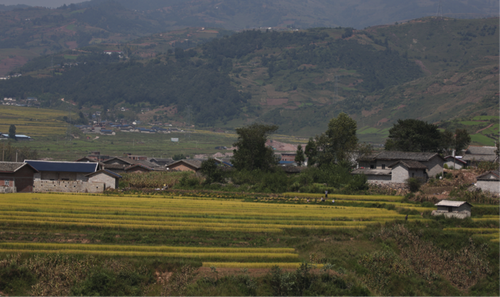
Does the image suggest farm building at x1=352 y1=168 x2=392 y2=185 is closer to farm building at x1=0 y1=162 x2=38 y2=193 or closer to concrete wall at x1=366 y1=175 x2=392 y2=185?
concrete wall at x1=366 y1=175 x2=392 y2=185

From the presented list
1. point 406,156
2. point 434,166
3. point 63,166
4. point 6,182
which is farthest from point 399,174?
point 6,182

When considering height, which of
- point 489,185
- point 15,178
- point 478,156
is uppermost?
point 478,156

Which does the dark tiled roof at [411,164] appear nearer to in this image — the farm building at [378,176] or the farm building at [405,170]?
the farm building at [405,170]

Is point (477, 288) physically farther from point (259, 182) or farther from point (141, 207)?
point (259, 182)

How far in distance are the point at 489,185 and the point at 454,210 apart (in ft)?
38.7

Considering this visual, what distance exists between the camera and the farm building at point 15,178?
165 ft

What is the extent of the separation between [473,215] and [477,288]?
1361cm

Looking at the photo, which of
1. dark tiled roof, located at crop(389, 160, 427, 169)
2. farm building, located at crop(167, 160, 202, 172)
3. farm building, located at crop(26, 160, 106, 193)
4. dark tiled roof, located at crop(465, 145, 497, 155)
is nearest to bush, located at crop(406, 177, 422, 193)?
dark tiled roof, located at crop(389, 160, 427, 169)

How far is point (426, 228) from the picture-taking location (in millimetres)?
39188

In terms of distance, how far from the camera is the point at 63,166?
5903 centimetres

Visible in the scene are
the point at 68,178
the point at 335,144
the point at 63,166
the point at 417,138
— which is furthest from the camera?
the point at 417,138

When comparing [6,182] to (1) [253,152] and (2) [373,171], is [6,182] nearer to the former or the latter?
(1) [253,152]

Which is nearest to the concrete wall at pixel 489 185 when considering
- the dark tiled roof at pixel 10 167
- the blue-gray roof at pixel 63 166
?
the blue-gray roof at pixel 63 166

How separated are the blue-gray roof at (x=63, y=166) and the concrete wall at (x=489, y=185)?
140 feet
